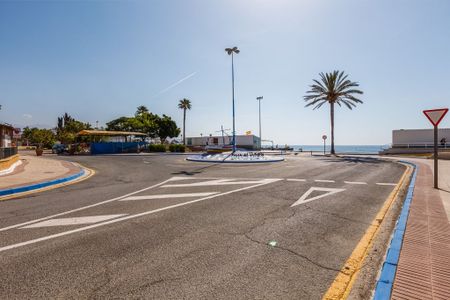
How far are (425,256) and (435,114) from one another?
6944mm

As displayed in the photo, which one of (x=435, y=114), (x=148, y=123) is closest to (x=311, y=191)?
(x=435, y=114)

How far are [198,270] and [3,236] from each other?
369cm

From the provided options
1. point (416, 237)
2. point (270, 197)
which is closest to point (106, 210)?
point (270, 197)

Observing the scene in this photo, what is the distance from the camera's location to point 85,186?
32.9 feet

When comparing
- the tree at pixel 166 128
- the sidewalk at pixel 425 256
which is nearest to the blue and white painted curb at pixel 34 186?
the sidewalk at pixel 425 256

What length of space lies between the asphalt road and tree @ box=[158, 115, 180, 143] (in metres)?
66.5

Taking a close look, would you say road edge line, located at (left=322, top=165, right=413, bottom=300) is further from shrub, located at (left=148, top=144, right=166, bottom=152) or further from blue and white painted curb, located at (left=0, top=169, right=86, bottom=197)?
shrub, located at (left=148, top=144, right=166, bottom=152)

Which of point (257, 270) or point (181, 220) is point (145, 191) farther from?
point (257, 270)

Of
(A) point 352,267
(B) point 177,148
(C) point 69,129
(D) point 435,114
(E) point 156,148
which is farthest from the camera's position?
(C) point 69,129

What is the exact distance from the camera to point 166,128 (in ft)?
240

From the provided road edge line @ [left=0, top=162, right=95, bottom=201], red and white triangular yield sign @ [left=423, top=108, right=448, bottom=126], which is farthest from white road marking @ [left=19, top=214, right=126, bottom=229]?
red and white triangular yield sign @ [left=423, top=108, right=448, bottom=126]

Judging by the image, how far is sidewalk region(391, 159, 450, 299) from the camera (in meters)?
2.71

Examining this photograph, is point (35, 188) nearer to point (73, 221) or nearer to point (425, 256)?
point (73, 221)

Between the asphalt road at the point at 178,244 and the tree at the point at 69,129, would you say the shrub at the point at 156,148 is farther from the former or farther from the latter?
the asphalt road at the point at 178,244
